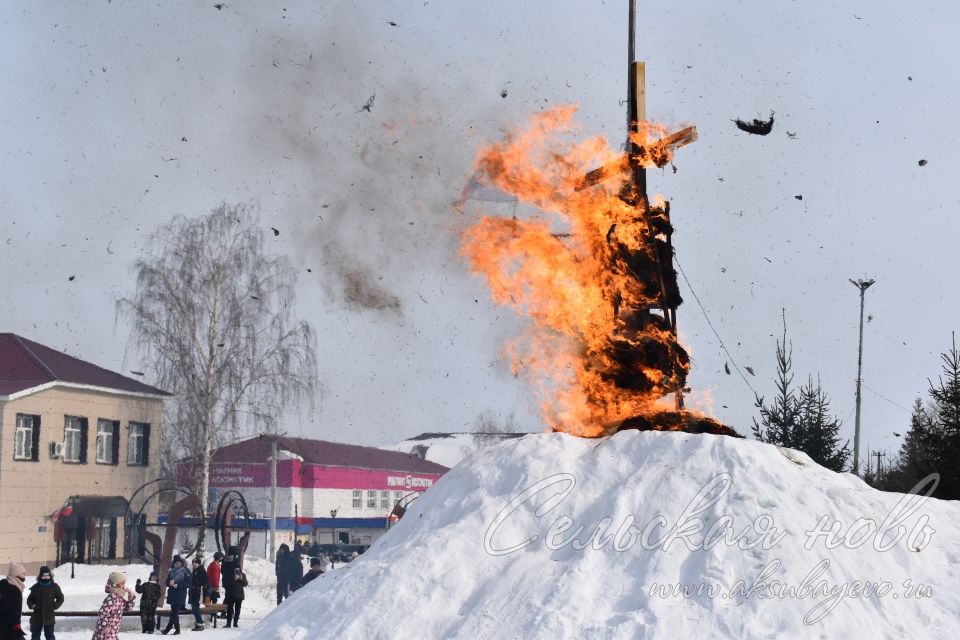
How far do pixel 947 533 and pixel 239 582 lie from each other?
14272mm

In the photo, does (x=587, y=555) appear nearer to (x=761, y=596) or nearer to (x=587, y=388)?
(x=761, y=596)

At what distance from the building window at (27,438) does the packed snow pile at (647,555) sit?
2770cm

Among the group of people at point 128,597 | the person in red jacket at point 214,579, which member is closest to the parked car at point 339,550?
the group of people at point 128,597

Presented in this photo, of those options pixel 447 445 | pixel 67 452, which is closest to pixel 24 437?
pixel 67 452

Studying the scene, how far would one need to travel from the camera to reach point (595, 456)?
1300 cm

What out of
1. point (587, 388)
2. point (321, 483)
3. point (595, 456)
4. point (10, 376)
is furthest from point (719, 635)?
point (321, 483)

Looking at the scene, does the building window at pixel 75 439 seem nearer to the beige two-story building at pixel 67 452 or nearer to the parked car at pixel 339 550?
the beige two-story building at pixel 67 452

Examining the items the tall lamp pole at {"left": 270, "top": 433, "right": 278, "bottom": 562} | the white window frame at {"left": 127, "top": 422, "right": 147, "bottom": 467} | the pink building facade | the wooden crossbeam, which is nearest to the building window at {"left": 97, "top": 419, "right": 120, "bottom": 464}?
the white window frame at {"left": 127, "top": 422, "right": 147, "bottom": 467}

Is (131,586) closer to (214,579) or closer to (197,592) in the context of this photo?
(214,579)

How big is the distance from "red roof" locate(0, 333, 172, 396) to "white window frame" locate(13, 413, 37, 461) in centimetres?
114

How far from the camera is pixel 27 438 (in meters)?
37.1

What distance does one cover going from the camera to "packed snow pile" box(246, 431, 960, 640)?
1044cm

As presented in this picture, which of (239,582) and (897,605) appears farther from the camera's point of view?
(239,582)

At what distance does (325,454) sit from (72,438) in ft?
65.0
